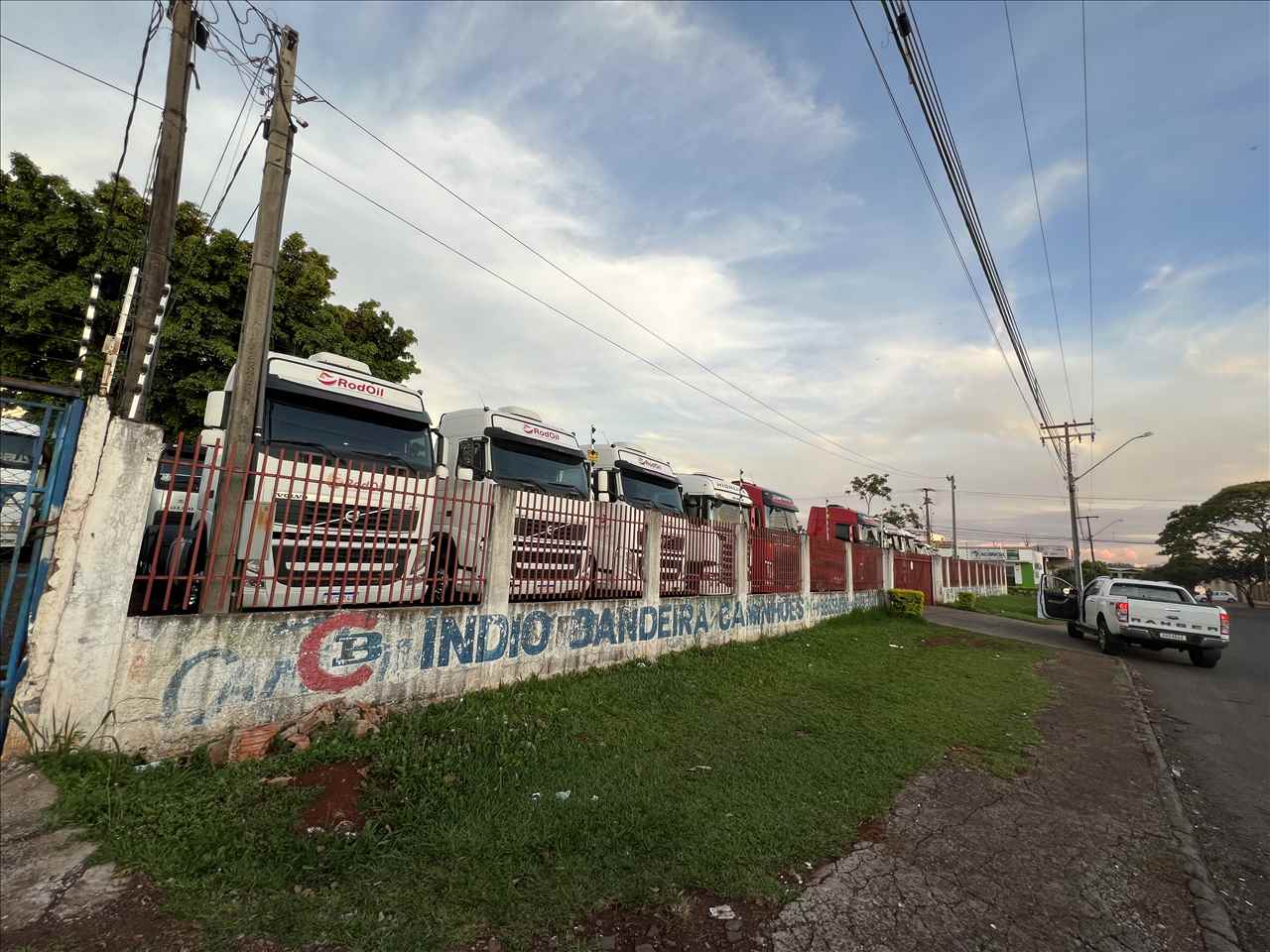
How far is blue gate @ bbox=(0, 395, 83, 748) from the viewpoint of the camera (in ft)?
11.3

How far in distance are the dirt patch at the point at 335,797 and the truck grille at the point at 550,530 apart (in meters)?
2.91

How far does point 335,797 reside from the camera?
3.58m

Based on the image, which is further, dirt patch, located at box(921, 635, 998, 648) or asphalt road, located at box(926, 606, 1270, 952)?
dirt patch, located at box(921, 635, 998, 648)

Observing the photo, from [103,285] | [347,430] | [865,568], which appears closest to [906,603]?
[865,568]

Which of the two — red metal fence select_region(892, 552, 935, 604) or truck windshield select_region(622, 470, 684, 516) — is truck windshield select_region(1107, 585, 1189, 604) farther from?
truck windshield select_region(622, 470, 684, 516)

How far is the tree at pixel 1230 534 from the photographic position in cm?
5319

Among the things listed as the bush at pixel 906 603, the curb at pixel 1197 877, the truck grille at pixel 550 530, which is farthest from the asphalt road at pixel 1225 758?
the truck grille at pixel 550 530

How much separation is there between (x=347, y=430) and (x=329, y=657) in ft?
8.70

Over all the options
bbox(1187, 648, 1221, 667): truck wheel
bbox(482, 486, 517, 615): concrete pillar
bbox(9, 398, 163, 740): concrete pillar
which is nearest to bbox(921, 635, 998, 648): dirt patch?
bbox(1187, 648, 1221, 667): truck wheel

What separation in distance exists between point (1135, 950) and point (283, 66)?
388 inches

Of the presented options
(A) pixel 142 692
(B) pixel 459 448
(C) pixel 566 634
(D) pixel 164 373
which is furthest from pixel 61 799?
(D) pixel 164 373

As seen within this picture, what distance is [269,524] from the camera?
4.59m

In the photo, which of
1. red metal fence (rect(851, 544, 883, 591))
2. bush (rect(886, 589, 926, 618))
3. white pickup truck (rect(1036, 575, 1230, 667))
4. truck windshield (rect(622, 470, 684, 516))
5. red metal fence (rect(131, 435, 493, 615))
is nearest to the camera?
red metal fence (rect(131, 435, 493, 615))

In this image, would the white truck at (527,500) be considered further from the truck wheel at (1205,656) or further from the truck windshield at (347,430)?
the truck wheel at (1205,656)
